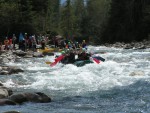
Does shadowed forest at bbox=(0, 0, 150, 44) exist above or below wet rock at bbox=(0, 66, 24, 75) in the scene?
above

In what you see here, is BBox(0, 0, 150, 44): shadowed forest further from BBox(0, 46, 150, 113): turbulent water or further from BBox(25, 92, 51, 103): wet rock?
BBox(25, 92, 51, 103): wet rock

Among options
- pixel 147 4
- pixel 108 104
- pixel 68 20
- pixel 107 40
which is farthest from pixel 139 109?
pixel 68 20

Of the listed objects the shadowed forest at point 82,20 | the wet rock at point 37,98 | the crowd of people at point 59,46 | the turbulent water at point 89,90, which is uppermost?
the shadowed forest at point 82,20

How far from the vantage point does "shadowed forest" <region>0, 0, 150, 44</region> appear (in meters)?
48.9

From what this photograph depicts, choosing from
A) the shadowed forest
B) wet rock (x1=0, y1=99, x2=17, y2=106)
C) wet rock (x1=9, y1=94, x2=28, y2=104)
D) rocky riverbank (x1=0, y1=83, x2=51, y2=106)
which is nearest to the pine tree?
the shadowed forest

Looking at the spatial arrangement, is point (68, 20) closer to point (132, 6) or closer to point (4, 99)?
point (132, 6)

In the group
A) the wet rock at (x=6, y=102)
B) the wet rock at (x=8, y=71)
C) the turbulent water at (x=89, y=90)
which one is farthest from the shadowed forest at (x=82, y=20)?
the wet rock at (x=6, y=102)

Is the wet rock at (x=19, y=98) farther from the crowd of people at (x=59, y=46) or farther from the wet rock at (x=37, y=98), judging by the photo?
the crowd of people at (x=59, y=46)

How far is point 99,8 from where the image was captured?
112 meters

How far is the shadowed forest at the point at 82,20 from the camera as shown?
4891 cm

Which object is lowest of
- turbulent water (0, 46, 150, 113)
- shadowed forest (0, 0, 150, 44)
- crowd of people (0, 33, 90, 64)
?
turbulent water (0, 46, 150, 113)

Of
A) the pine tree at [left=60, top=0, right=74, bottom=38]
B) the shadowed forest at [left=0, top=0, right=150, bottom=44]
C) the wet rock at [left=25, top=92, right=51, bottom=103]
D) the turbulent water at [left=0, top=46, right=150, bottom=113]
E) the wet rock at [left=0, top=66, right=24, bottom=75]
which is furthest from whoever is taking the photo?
the pine tree at [left=60, top=0, right=74, bottom=38]

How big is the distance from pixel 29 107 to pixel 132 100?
3.39 metres

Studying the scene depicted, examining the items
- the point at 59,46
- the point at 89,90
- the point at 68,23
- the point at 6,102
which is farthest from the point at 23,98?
the point at 68,23
